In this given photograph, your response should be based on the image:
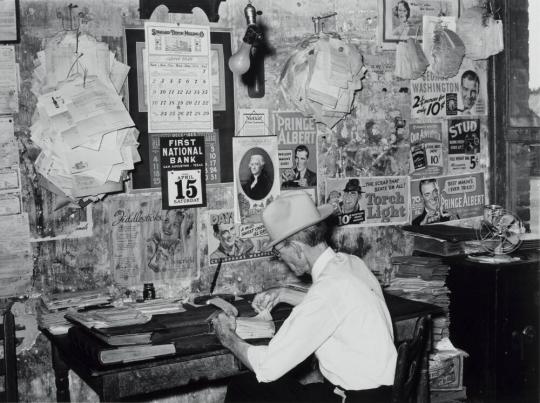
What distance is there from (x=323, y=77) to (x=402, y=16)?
0.88m

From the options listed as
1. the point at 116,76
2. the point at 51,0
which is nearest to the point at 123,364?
the point at 116,76

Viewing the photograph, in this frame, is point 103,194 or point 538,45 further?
point 538,45

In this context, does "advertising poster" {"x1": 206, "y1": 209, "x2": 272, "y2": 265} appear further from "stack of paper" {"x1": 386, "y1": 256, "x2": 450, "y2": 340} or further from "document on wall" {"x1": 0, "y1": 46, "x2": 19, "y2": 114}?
"document on wall" {"x1": 0, "y1": 46, "x2": 19, "y2": 114}

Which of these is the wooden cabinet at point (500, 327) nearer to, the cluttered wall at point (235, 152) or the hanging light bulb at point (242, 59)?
the cluttered wall at point (235, 152)

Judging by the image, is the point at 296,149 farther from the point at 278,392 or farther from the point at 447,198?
the point at 278,392

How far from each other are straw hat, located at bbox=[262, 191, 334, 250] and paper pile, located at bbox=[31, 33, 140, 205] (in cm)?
123

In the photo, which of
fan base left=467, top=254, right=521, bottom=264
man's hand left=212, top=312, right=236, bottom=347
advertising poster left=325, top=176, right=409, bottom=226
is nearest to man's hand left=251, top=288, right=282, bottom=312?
man's hand left=212, top=312, right=236, bottom=347

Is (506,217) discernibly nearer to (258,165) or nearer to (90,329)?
(258,165)

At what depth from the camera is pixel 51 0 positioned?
3920mm

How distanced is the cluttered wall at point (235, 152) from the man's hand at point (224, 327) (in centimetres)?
99

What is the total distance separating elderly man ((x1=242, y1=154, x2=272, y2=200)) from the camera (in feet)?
14.9

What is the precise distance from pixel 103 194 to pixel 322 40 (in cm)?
186

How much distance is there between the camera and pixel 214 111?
440cm

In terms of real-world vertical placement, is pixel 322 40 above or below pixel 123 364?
above
